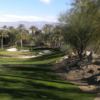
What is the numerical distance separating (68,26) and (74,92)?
24.4 meters

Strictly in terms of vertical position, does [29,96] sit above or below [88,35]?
below

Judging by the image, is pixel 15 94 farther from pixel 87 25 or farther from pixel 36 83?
pixel 87 25

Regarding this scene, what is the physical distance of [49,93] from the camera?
2473cm

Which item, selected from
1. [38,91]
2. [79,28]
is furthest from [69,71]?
[38,91]

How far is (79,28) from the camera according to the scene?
4709cm

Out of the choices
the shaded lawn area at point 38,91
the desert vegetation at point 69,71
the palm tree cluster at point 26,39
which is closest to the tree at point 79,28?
the desert vegetation at point 69,71

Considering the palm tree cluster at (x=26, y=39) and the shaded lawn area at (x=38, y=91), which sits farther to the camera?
the palm tree cluster at (x=26, y=39)

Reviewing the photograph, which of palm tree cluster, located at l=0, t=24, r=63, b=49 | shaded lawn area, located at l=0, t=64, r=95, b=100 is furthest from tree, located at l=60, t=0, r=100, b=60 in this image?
palm tree cluster, located at l=0, t=24, r=63, b=49

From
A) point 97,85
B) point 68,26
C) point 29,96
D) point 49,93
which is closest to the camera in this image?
point 29,96

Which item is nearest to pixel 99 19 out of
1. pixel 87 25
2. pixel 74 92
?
pixel 87 25

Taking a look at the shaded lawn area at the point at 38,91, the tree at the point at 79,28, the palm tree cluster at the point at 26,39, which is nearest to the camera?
the shaded lawn area at the point at 38,91

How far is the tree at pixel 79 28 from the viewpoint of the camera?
4619cm

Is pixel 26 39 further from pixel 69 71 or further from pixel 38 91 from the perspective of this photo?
pixel 38 91

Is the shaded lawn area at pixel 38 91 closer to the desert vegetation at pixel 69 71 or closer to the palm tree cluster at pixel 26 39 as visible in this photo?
the desert vegetation at pixel 69 71
